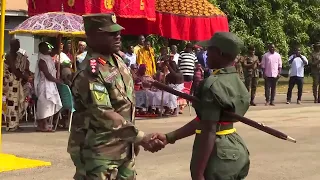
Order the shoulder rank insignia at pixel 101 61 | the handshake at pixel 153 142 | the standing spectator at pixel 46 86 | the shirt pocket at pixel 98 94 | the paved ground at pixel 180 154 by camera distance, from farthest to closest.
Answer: the standing spectator at pixel 46 86
the paved ground at pixel 180 154
the handshake at pixel 153 142
the shoulder rank insignia at pixel 101 61
the shirt pocket at pixel 98 94

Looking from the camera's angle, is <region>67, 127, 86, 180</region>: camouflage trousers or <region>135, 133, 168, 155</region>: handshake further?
<region>135, 133, 168, 155</region>: handshake

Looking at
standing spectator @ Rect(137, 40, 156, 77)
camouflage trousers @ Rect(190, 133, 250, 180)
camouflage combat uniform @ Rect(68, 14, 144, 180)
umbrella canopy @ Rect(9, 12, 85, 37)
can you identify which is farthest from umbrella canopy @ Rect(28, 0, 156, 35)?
camouflage trousers @ Rect(190, 133, 250, 180)

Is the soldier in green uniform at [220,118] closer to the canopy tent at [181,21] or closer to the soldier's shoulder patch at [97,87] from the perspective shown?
the soldier's shoulder patch at [97,87]

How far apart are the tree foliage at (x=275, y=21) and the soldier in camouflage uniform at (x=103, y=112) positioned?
22.2 metres

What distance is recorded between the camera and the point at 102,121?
4.56 meters

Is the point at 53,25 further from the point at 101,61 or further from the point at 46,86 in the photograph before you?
the point at 101,61

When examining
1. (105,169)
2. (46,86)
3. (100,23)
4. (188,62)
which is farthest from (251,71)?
(105,169)

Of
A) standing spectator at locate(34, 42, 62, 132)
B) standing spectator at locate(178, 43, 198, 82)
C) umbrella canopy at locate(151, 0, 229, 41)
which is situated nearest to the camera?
standing spectator at locate(34, 42, 62, 132)

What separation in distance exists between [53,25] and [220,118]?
8.20 meters

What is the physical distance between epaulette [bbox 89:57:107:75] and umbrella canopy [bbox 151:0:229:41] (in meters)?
11.8

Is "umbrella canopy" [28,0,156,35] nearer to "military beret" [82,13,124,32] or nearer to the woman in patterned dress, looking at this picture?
the woman in patterned dress

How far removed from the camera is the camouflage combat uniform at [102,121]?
15.0 feet

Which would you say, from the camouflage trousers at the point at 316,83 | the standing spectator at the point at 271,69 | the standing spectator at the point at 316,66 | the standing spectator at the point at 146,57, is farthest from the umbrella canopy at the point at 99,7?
the camouflage trousers at the point at 316,83

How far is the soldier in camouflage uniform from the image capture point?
4570 mm
